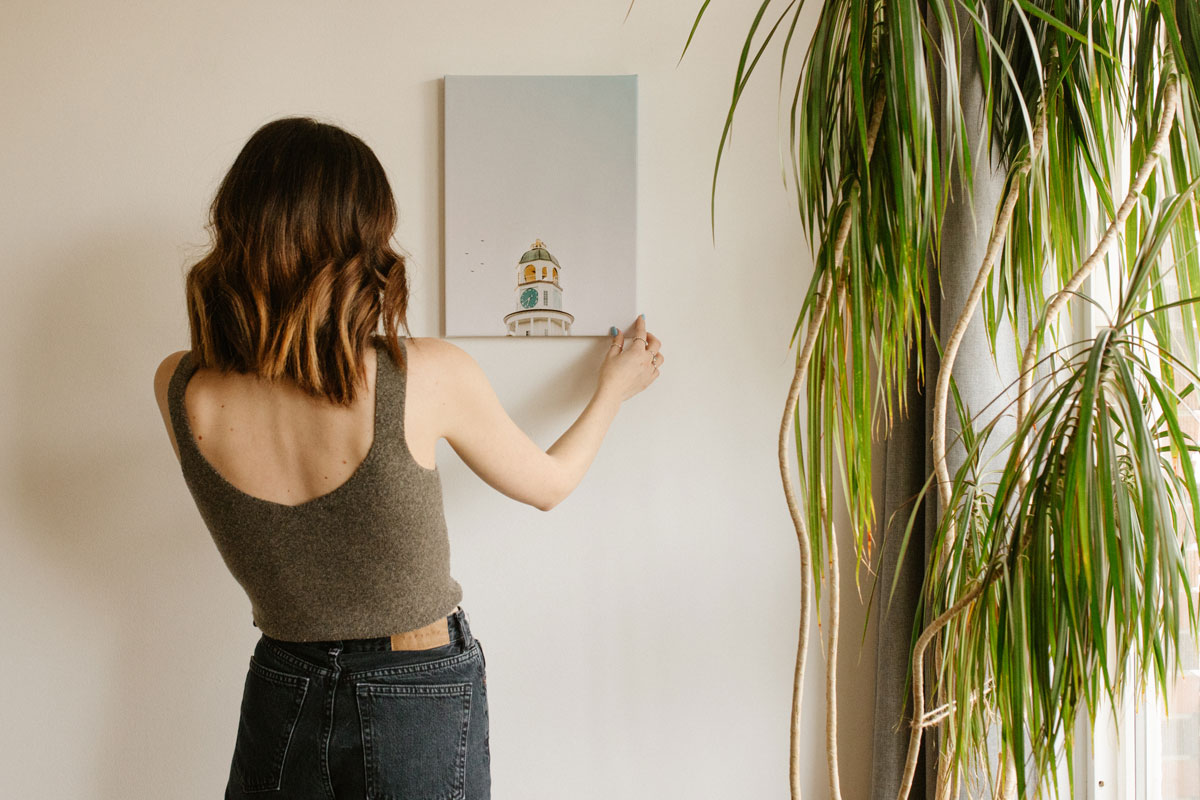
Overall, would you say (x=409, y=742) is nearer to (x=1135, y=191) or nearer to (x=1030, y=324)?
(x=1030, y=324)

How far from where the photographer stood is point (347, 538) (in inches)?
42.5


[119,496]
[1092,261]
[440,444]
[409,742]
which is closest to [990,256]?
[1092,261]

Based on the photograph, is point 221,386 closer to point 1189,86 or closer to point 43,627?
point 43,627

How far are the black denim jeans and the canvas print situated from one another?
0.67 meters

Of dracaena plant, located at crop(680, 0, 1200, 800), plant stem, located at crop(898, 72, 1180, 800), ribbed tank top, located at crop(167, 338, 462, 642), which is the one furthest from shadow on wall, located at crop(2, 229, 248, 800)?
plant stem, located at crop(898, 72, 1180, 800)

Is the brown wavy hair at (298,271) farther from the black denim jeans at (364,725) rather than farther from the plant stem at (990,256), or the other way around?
the plant stem at (990,256)

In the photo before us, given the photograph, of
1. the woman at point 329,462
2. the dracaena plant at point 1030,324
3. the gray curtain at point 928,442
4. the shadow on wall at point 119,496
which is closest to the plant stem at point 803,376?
the dracaena plant at point 1030,324

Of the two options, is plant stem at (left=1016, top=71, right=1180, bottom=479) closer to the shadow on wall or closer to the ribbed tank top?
the ribbed tank top

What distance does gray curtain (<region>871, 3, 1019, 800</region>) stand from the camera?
1338mm

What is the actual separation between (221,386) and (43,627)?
954mm

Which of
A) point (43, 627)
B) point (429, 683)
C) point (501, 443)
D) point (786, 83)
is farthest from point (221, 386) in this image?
point (786, 83)

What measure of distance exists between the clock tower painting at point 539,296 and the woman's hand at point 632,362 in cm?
11

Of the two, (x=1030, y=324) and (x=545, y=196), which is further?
(x=545, y=196)

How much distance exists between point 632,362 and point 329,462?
0.64 metres
